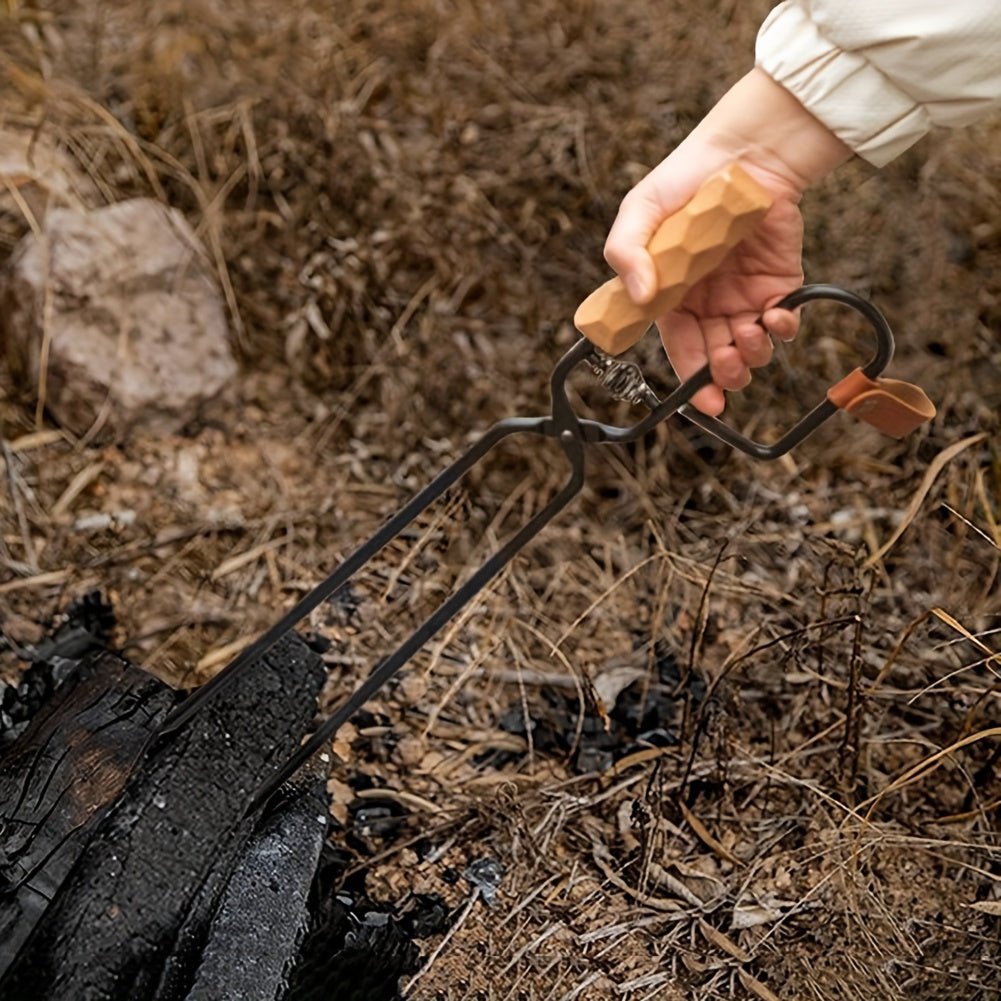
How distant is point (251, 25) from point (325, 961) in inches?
78.1

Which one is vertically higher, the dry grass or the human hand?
the human hand

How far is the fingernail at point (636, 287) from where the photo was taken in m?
1.06

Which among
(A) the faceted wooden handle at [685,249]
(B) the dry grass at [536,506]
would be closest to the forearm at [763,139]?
(A) the faceted wooden handle at [685,249]

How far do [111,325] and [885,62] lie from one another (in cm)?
143

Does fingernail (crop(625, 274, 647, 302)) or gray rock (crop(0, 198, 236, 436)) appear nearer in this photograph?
fingernail (crop(625, 274, 647, 302))

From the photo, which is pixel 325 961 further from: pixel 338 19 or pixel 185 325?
pixel 338 19

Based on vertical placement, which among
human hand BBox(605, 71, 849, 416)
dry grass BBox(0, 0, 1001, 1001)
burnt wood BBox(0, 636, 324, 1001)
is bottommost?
dry grass BBox(0, 0, 1001, 1001)

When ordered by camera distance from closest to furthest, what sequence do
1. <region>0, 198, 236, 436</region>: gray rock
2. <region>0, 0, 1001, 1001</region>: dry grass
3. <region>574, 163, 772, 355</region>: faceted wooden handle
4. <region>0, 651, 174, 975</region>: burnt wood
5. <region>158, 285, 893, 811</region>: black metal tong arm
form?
1. <region>574, 163, 772, 355</region>: faceted wooden handle
2. <region>158, 285, 893, 811</region>: black metal tong arm
3. <region>0, 651, 174, 975</region>: burnt wood
4. <region>0, 0, 1001, 1001</region>: dry grass
5. <region>0, 198, 236, 436</region>: gray rock

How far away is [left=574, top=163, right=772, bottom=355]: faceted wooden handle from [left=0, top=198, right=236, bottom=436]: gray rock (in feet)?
4.01

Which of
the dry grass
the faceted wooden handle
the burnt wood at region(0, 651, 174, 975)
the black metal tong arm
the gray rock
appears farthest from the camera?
the gray rock

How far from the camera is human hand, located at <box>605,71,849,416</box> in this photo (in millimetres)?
1169

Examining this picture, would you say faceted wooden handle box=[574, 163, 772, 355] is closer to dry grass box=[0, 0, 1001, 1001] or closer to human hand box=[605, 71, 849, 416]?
human hand box=[605, 71, 849, 416]

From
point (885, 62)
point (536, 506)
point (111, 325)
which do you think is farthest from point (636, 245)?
point (111, 325)

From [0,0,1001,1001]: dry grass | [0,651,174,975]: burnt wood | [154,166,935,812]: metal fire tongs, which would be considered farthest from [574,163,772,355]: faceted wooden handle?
[0,651,174,975]: burnt wood
